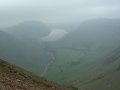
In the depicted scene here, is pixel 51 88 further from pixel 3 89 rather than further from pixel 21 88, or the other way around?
pixel 3 89

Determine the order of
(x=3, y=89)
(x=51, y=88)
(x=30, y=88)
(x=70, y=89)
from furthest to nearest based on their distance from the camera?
(x=70, y=89) → (x=51, y=88) → (x=30, y=88) → (x=3, y=89)

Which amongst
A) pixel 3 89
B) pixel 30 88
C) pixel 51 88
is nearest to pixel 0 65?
pixel 51 88

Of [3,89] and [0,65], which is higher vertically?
[0,65]

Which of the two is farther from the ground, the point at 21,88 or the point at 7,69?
the point at 7,69

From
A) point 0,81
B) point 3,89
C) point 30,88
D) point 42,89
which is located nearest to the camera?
point 3,89

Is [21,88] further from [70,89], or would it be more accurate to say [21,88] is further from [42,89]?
[70,89]


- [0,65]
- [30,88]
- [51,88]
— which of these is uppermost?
[0,65]

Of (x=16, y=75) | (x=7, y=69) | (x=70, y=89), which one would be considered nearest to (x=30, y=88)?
(x=16, y=75)

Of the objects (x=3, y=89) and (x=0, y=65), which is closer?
(x=3, y=89)

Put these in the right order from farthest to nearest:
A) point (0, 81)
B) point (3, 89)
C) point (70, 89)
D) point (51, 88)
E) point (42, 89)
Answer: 1. point (70, 89)
2. point (51, 88)
3. point (42, 89)
4. point (0, 81)
5. point (3, 89)
